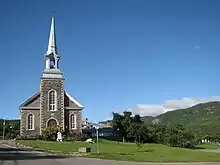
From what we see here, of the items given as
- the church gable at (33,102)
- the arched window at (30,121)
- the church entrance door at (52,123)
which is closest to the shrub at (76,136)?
the church entrance door at (52,123)

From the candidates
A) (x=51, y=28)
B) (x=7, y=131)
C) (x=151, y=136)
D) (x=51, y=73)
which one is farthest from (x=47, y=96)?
(x=7, y=131)

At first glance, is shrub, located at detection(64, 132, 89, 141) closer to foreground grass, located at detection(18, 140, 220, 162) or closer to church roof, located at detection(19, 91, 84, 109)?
church roof, located at detection(19, 91, 84, 109)

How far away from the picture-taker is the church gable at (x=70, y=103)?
2689 inches

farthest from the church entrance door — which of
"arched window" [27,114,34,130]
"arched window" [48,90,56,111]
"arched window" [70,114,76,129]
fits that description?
"arched window" [70,114,76,129]

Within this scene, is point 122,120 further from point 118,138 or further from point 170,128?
point 170,128

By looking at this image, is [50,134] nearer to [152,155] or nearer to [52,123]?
[52,123]

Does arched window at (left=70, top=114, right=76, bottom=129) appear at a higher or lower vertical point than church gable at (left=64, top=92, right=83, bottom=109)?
lower

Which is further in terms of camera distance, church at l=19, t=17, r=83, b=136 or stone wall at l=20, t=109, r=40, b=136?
church at l=19, t=17, r=83, b=136

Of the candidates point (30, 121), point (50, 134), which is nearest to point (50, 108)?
point (30, 121)

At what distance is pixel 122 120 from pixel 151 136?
6745 mm

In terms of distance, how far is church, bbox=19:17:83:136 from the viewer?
213 feet

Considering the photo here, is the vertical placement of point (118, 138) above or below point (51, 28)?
below

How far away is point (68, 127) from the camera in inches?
2655

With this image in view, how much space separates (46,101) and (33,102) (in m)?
2.49
